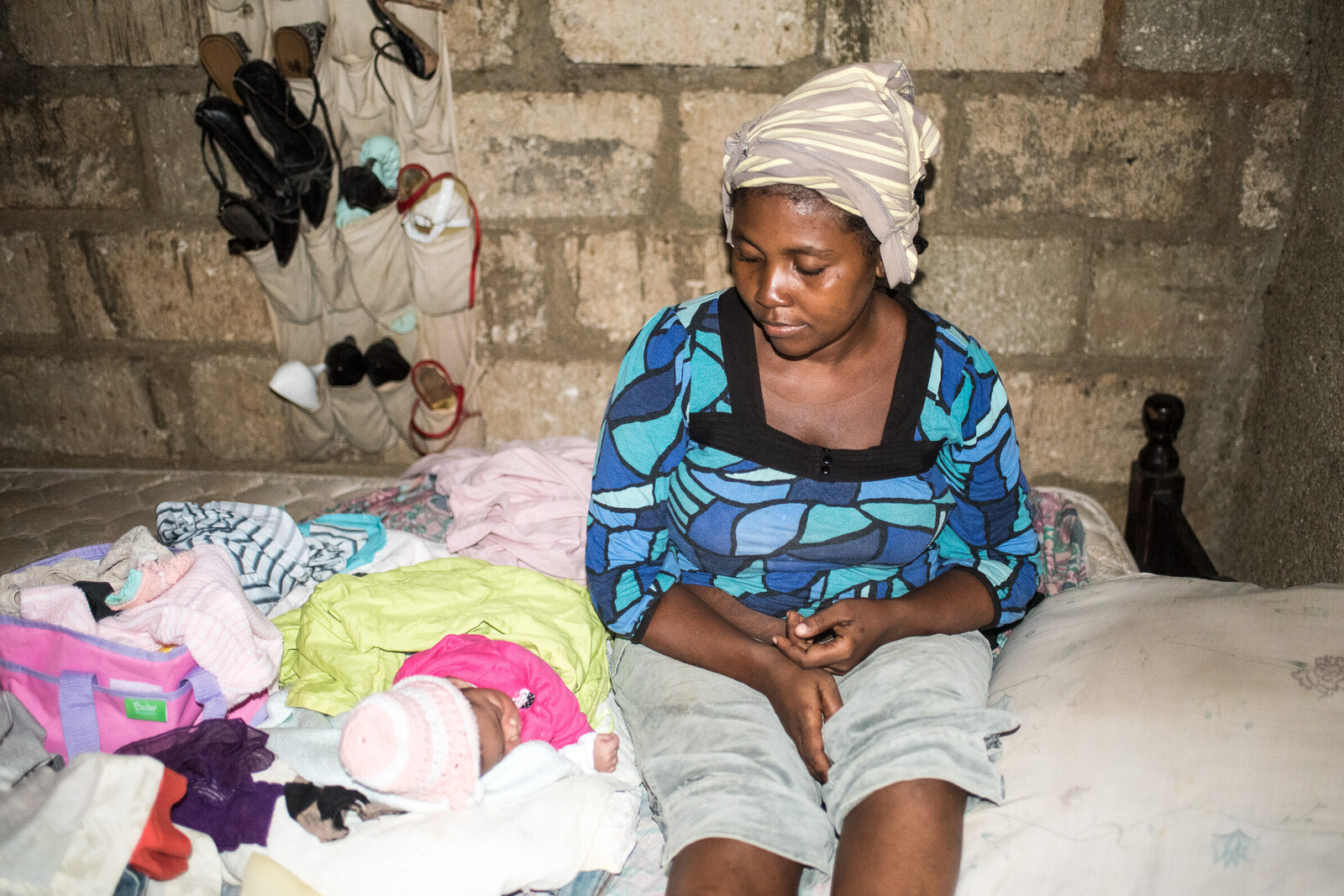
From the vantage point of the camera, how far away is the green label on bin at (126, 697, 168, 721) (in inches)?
61.7

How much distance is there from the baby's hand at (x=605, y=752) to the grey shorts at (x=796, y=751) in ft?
0.15

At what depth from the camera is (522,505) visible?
2230mm

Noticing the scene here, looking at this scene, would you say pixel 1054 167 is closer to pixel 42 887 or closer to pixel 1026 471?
pixel 1026 471

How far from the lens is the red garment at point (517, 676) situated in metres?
1.61

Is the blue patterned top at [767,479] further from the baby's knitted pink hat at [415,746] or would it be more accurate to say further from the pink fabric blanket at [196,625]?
the pink fabric blanket at [196,625]

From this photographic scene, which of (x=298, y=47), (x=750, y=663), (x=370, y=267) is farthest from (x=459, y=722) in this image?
(x=298, y=47)

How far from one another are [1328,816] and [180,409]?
3019mm

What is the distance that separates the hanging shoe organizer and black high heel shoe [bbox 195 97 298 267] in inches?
1.8

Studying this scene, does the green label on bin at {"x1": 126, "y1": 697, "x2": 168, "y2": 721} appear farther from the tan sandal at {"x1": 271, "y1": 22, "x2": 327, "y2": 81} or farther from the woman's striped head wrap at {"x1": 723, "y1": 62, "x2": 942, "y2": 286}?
the tan sandal at {"x1": 271, "y1": 22, "x2": 327, "y2": 81}

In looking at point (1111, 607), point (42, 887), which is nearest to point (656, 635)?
point (1111, 607)

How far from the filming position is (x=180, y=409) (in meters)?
2.81

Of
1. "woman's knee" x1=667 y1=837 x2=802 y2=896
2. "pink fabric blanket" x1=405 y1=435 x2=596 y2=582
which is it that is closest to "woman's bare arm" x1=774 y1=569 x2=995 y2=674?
"woman's knee" x1=667 y1=837 x2=802 y2=896

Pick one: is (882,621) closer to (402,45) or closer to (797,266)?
(797,266)

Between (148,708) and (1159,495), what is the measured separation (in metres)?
2.52
